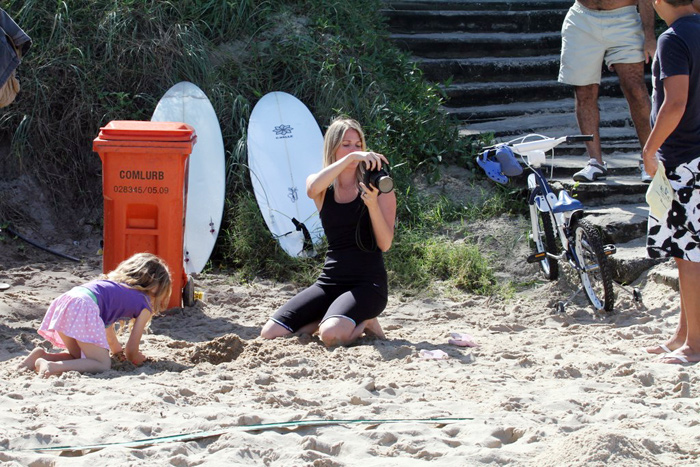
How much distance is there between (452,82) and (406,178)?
178 centimetres

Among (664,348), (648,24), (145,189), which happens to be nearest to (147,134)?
(145,189)

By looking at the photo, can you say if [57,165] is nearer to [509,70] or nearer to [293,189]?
[293,189]

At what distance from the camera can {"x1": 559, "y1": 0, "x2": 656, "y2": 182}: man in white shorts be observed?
608 centimetres

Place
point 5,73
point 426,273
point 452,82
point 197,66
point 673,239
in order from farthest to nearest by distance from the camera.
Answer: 1. point 452,82
2. point 197,66
3. point 426,273
4. point 5,73
5. point 673,239

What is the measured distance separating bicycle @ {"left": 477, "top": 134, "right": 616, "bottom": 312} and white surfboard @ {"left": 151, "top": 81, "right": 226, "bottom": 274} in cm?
206

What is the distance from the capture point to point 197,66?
6.99 m

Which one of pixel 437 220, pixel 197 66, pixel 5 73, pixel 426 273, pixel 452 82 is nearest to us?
pixel 5 73

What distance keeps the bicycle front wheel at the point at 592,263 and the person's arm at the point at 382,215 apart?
1221mm

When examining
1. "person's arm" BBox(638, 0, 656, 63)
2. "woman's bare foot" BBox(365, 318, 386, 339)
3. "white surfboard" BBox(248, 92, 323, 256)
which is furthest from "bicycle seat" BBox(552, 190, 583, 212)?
"white surfboard" BBox(248, 92, 323, 256)

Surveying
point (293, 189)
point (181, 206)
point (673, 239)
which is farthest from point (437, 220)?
point (673, 239)

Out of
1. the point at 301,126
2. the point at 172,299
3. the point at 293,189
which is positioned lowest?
the point at 172,299

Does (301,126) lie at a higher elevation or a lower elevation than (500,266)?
higher

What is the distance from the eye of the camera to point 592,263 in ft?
16.5

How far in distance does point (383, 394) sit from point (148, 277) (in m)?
1.27
